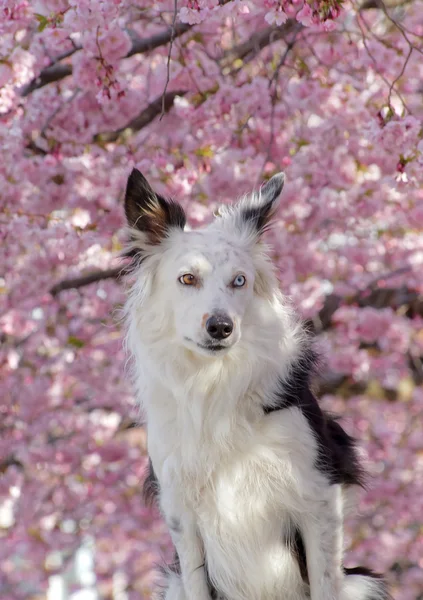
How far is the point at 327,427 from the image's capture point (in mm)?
3875

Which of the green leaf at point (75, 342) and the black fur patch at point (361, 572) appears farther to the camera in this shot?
the green leaf at point (75, 342)

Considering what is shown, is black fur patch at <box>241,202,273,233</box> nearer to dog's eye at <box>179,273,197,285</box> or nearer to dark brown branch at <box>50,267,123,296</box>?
dog's eye at <box>179,273,197,285</box>

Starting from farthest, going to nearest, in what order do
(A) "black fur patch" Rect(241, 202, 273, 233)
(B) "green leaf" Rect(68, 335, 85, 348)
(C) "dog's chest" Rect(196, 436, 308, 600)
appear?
(B) "green leaf" Rect(68, 335, 85, 348), (A) "black fur patch" Rect(241, 202, 273, 233), (C) "dog's chest" Rect(196, 436, 308, 600)

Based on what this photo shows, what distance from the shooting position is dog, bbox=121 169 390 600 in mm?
3551

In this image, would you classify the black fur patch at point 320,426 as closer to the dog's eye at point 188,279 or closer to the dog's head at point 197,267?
the dog's head at point 197,267

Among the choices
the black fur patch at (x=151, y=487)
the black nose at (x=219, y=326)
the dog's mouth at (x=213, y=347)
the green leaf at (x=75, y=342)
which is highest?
the black nose at (x=219, y=326)

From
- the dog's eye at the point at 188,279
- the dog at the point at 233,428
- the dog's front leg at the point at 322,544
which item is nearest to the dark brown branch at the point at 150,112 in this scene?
the dog at the point at 233,428

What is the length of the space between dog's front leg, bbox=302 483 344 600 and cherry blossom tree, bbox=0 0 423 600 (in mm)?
906

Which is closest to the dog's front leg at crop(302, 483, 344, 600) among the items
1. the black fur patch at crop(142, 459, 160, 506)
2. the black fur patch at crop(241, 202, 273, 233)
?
the black fur patch at crop(142, 459, 160, 506)

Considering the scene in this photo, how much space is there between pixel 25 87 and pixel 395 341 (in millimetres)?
4028

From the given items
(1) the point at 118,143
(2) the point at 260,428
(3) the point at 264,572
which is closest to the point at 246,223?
(2) the point at 260,428

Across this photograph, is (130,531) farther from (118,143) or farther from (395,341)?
(118,143)

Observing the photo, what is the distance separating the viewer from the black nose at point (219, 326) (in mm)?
3355

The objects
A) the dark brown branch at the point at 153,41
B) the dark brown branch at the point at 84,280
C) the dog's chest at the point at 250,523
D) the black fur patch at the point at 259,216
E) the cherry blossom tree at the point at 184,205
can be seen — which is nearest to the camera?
the dog's chest at the point at 250,523
